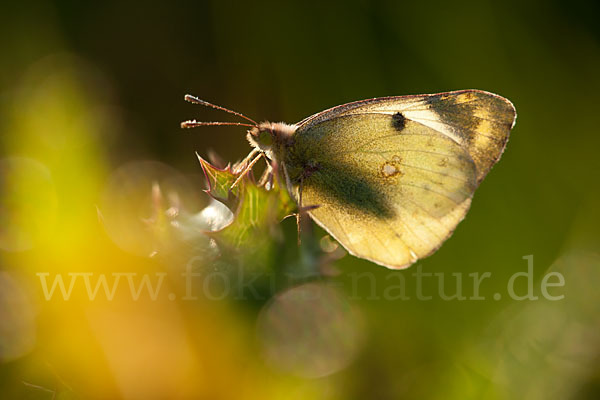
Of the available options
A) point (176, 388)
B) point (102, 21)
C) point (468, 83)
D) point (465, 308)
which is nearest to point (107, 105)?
point (102, 21)

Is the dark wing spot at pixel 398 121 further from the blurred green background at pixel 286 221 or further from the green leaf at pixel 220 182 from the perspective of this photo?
the green leaf at pixel 220 182

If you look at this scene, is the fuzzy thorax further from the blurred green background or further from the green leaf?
the green leaf

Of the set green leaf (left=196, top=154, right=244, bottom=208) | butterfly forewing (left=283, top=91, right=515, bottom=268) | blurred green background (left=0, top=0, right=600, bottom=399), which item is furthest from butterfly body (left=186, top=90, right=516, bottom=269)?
green leaf (left=196, top=154, right=244, bottom=208)

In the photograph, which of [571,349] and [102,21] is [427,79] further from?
[102,21]

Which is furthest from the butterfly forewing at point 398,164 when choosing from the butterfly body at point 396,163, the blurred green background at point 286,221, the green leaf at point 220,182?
the green leaf at point 220,182

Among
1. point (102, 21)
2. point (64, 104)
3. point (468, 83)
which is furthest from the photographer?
point (102, 21)

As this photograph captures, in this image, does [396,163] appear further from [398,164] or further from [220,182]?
[220,182]
